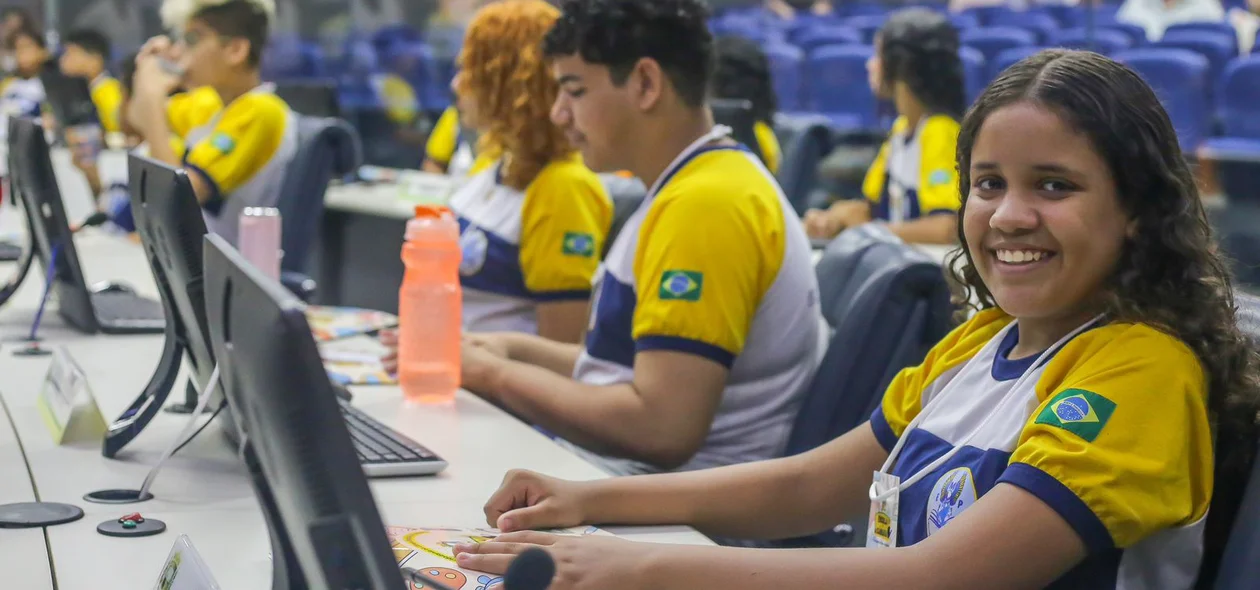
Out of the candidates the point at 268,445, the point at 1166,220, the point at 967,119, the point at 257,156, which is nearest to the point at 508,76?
the point at 257,156

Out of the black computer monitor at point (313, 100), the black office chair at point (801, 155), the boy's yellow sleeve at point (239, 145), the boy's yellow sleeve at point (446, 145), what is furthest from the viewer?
the boy's yellow sleeve at point (446, 145)

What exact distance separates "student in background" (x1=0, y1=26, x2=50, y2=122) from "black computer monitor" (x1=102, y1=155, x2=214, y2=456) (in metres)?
5.06

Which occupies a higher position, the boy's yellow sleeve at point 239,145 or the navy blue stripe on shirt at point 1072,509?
the navy blue stripe on shirt at point 1072,509

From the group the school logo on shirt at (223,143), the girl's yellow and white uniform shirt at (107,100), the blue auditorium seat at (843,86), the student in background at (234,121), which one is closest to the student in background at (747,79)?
the student in background at (234,121)

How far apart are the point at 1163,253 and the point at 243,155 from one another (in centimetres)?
265

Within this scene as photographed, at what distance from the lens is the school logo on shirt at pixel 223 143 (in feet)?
11.2

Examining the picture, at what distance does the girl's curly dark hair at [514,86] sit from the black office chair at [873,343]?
778mm

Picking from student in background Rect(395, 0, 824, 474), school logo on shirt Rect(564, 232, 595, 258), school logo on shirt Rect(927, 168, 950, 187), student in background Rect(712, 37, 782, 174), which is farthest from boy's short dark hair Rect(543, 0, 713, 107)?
student in background Rect(712, 37, 782, 174)

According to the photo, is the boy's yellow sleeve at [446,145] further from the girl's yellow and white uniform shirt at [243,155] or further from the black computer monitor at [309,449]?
the black computer monitor at [309,449]

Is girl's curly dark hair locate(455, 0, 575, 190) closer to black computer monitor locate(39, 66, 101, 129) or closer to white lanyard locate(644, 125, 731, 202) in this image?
white lanyard locate(644, 125, 731, 202)

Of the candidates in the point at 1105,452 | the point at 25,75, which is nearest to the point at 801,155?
the point at 1105,452

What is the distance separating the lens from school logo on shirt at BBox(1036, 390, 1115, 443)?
1070 mm

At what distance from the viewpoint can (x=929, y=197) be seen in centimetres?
367

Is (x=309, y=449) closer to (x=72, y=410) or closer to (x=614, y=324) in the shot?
(x=72, y=410)
